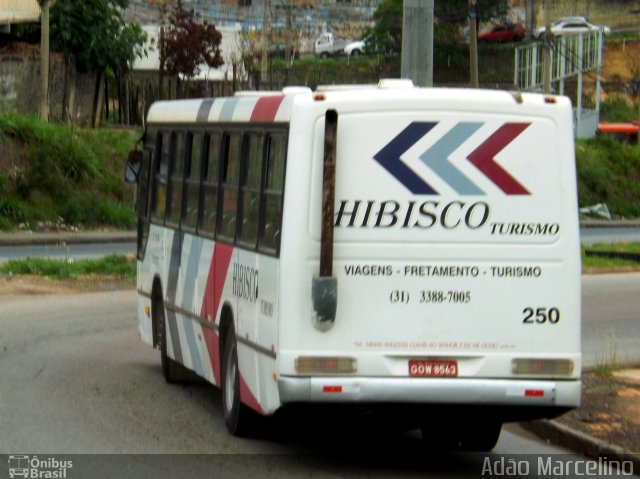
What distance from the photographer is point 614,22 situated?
84438mm

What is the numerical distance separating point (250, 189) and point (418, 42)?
485 centimetres

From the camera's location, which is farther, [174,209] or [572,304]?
[174,209]

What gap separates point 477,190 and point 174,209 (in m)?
4.20

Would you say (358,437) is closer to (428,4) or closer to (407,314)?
(407,314)

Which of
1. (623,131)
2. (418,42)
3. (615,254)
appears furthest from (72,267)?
(623,131)

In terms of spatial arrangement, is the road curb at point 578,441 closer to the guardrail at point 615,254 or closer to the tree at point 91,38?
the guardrail at point 615,254

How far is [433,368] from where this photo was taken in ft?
30.5

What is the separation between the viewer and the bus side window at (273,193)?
31.4 ft

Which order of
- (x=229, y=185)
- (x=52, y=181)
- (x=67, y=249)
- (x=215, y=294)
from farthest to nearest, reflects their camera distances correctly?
(x=52, y=181)
(x=67, y=249)
(x=215, y=294)
(x=229, y=185)

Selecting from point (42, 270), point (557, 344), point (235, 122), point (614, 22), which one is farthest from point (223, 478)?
point (614, 22)
